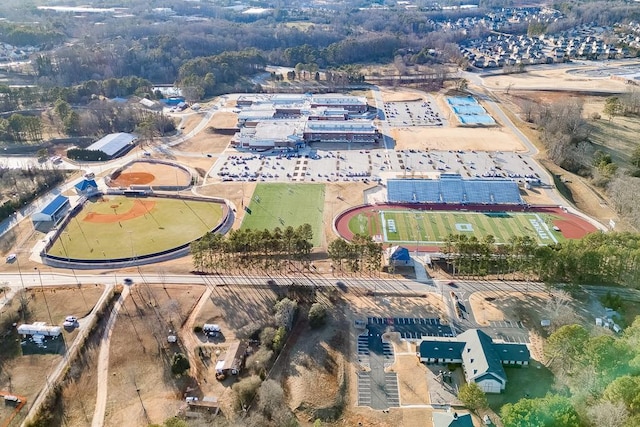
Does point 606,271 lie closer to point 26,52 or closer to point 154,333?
point 154,333

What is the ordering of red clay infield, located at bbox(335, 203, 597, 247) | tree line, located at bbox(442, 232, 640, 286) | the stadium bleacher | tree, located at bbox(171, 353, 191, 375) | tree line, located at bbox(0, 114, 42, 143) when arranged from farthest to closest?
tree line, located at bbox(0, 114, 42, 143)
the stadium bleacher
red clay infield, located at bbox(335, 203, 597, 247)
tree line, located at bbox(442, 232, 640, 286)
tree, located at bbox(171, 353, 191, 375)

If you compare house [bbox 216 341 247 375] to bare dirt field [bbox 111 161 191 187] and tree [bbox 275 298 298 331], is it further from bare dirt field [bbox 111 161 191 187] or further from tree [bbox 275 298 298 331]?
bare dirt field [bbox 111 161 191 187]

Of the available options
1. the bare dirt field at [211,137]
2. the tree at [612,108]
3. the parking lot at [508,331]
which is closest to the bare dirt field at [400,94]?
the bare dirt field at [211,137]

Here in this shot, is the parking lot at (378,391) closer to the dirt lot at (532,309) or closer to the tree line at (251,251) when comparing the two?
the dirt lot at (532,309)

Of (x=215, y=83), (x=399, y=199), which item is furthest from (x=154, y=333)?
(x=215, y=83)

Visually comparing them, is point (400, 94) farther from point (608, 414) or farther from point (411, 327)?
point (608, 414)

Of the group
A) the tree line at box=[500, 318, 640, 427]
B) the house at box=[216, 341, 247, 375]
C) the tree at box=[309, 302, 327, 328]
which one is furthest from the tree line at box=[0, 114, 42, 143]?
the tree line at box=[500, 318, 640, 427]

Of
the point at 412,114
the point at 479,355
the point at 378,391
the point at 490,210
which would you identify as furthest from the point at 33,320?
the point at 412,114
